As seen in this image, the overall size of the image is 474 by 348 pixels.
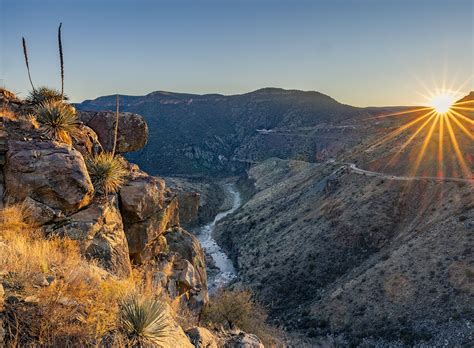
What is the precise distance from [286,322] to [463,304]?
46.8ft

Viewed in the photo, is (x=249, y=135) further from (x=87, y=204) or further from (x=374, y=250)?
(x=87, y=204)

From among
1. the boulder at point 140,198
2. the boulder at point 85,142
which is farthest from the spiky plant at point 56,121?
the boulder at point 140,198

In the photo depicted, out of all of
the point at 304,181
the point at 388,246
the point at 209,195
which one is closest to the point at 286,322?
the point at 388,246

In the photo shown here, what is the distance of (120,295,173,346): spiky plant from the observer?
5156mm

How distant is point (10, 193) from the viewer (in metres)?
9.48

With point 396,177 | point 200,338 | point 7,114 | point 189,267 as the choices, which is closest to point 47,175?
point 7,114

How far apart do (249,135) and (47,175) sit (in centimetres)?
16999

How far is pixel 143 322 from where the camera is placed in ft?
17.1

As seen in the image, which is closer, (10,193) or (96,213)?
(10,193)

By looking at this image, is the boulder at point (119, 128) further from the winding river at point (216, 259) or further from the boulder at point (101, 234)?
the winding river at point (216, 259)

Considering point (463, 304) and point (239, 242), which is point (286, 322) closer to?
point (463, 304)

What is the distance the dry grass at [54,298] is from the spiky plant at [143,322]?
0.62 feet

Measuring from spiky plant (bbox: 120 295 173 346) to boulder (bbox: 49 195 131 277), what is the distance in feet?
13.5

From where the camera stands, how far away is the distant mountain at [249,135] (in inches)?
5251
